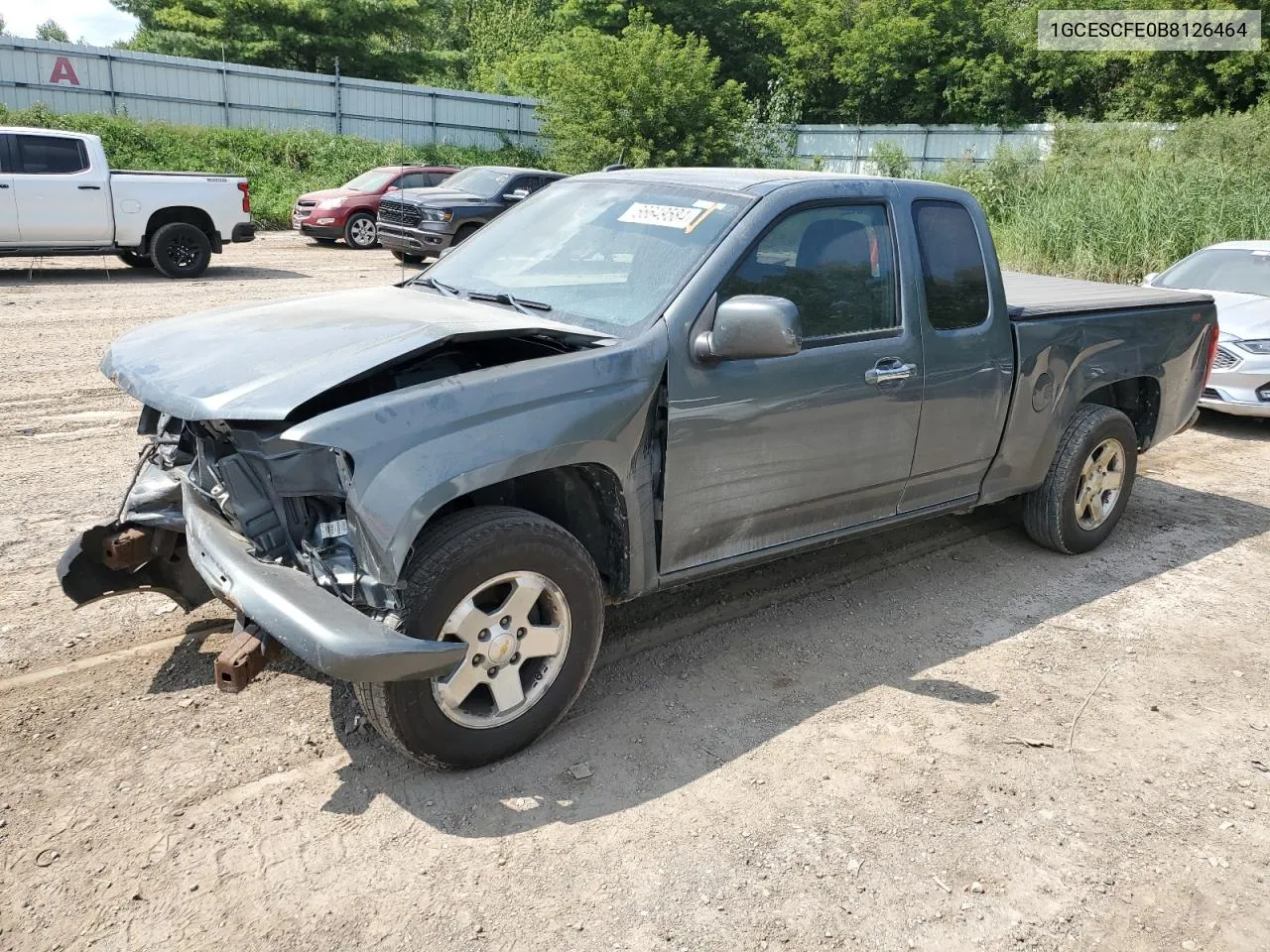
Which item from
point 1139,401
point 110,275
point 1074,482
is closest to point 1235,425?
point 1139,401

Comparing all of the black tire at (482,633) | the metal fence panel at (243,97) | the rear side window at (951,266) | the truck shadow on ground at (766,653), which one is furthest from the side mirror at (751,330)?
the metal fence panel at (243,97)

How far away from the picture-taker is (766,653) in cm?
432

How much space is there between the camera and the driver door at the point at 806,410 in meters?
3.70

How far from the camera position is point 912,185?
4527 millimetres

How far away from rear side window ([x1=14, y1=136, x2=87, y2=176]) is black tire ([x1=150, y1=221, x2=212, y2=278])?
1216 mm

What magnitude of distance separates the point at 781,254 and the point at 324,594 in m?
2.12

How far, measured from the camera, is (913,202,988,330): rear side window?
4.48 metres

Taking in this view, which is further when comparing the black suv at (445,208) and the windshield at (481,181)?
the windshield at (481,181)

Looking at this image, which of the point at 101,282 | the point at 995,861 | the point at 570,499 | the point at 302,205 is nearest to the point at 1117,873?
the point at 995,861

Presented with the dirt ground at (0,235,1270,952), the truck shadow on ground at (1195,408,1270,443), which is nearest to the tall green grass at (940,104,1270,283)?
the truck shadow on ground at (1195,408,1270,443)

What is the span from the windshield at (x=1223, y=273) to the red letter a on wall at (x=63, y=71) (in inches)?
901

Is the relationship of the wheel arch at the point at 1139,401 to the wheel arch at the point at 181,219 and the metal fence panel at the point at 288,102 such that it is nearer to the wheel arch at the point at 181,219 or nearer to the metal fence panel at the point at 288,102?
the wheel arch at the point at 181,219

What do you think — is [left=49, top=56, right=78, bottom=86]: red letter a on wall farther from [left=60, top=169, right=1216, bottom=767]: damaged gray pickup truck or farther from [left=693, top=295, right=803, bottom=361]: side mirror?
[left=693, top=295, right=803, bottom=361]: side mirror

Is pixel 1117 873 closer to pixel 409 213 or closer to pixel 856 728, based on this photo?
pixel 856 728
